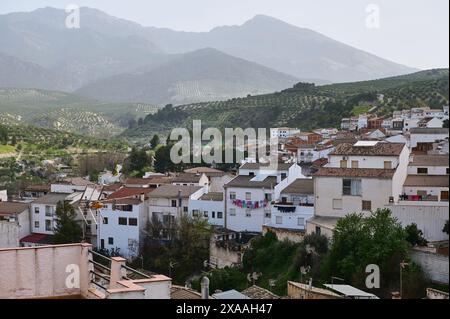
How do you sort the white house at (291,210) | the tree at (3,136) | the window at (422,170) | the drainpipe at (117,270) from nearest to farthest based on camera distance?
the drainpipe at (117,270), the white house at (291,210), the window at (422,170), the tree at (3,136)

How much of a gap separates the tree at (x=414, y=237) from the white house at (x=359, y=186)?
2.47m

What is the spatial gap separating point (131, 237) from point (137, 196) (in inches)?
72.9

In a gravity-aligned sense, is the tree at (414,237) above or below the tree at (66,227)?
above

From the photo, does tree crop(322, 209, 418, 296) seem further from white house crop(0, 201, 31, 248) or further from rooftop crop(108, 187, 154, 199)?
white house crop(0, 201, 31, 248)

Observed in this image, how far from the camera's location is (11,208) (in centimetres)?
2872

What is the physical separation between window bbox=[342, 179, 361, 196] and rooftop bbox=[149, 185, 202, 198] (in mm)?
7960

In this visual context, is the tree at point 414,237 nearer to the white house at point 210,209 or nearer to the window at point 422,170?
the window at point 422,170

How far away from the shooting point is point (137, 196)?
26.1 m

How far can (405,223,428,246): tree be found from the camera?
602 inches

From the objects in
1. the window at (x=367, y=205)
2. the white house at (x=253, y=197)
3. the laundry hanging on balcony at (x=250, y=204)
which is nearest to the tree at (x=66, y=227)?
the white house at (x=253, y=197)

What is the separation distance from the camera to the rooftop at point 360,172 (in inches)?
738

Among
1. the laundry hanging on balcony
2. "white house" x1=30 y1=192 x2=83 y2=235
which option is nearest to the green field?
"white house" x1=30 y1=192 x2=83 y2=235

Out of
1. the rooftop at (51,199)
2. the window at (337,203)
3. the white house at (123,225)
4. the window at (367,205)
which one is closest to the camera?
the window at (367,205)
